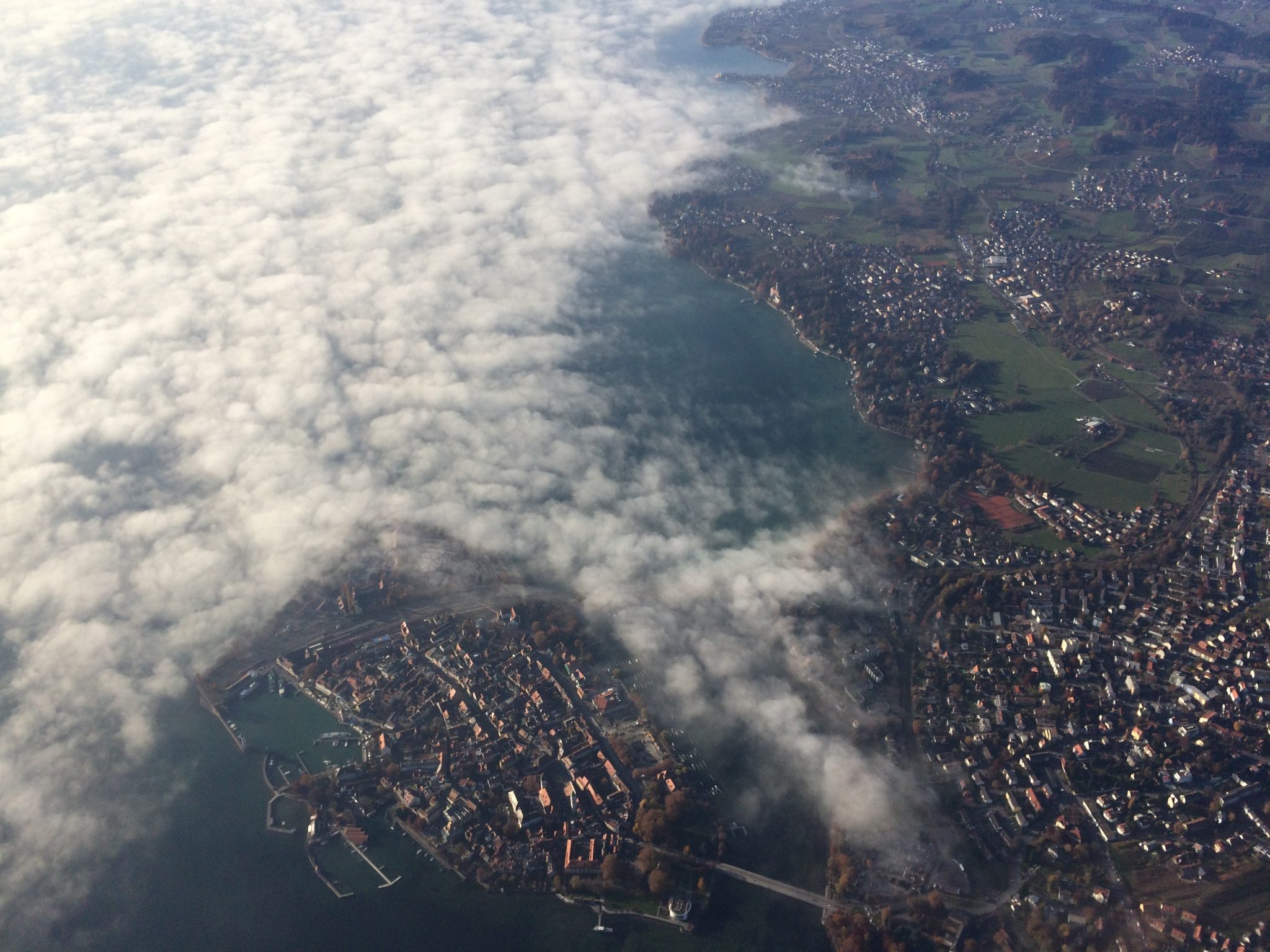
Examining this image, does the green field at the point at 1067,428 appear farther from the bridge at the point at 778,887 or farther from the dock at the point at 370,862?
the dock at the point at 370,862

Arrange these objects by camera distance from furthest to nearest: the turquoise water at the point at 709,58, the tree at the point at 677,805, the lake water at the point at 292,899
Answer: the turquoise water at the point at 709,58 < the tree at the point at 677,805 < the lake water at the point at 292,899

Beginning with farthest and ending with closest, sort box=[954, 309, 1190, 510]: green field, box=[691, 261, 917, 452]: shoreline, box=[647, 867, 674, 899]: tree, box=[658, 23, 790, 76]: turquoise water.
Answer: box=[658, 23, 790, 76]: turquoise water, box=[691, 261, 917, 452]: shoreline, box=[954, 309, 1190, 510]: green field, box=[647, 867, 674, 899]: tree

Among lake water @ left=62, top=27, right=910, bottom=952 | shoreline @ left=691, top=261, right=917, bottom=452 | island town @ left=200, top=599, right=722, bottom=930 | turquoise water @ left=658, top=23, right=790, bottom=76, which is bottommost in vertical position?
lake water @ left=62, top=27, right=910, bottom=952

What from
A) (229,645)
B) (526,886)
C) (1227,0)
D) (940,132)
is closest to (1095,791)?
(526,886)

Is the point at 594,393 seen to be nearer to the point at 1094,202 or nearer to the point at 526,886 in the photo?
the point at 526,886

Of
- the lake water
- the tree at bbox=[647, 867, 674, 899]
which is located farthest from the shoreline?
the tree at bbox=[647, 867, 674, 899]

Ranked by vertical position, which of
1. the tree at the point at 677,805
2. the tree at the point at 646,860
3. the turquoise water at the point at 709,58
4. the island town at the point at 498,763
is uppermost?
the turquoise water at the point at 709,58

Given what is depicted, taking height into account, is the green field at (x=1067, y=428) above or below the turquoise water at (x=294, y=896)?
above

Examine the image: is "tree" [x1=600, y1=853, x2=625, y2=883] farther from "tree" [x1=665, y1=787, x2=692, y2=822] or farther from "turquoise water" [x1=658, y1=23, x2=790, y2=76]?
"turquoise water" [x1=658, y1=23, x2=790, y2=76]

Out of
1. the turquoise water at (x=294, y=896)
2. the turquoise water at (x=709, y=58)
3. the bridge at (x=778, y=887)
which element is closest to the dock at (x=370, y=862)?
the turquoise water at (x=294, y=896)
